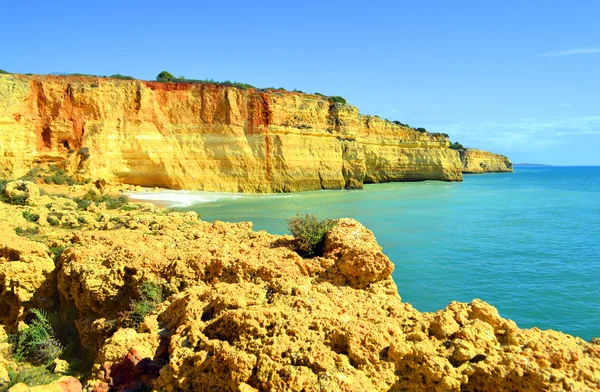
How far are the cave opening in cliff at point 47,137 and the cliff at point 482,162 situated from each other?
7549cm

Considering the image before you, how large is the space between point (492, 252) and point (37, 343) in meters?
12.1

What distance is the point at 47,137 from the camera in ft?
92.1

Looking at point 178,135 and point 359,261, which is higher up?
point 178,135

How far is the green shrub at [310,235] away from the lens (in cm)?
690

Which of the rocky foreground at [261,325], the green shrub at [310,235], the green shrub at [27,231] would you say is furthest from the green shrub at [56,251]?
the green shrub at [310,235]

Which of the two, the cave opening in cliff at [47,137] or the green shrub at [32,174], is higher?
the cave opening in cliff at [47,137]

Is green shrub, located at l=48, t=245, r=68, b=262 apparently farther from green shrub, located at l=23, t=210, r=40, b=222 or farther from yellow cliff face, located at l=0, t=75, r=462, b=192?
yellow cliff face, located at l=0, t=75, r=462, b=192

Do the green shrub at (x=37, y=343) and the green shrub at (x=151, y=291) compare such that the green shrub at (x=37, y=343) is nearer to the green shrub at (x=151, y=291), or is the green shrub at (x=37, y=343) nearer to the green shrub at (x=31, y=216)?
the green shrub at (x=151, y=291)

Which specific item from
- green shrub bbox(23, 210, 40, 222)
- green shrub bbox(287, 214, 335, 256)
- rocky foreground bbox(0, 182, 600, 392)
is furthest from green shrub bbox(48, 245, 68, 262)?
green shrub bbox(287, 214, 335, 256)

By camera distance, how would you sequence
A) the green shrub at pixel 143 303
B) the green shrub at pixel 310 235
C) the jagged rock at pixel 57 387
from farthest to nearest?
the green shrub at pixel 310 235, the green shrub at pixel 143 303, the jagged rock at pixel 57 387

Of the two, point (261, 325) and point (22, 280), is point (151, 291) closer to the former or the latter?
point (261, 325)

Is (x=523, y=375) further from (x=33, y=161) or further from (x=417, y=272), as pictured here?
(x=33, y=161)

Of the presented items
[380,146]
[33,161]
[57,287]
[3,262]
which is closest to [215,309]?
[57,287]

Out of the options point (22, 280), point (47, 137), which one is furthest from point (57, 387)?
point (47, 137)
